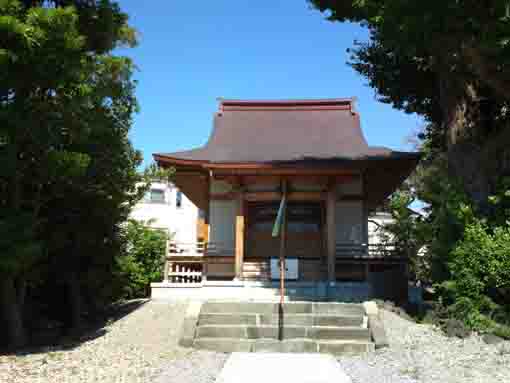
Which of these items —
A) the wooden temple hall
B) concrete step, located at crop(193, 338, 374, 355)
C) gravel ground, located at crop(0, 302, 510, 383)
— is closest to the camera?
gravel ground, located at crop(0, 302, 510, 383)

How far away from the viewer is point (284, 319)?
30.6ft

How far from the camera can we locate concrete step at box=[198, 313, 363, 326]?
927 cm

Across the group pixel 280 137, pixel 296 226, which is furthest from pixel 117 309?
pixel 280 137

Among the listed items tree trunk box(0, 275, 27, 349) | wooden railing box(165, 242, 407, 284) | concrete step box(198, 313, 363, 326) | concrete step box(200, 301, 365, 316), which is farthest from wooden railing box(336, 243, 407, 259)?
tree trunk box(0, 275, 27, 349)

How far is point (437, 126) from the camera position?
15938mm

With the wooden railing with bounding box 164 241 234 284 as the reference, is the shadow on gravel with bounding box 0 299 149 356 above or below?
below

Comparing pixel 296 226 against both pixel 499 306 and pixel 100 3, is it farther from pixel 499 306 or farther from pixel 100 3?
pixel 100 3

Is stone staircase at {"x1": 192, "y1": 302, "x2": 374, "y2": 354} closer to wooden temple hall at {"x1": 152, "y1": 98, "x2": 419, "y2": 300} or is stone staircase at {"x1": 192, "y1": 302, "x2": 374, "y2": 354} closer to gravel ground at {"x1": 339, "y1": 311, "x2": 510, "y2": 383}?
gravel ground at {"x1": 339, "y1": 311, "x2": 510, "y2": 383}

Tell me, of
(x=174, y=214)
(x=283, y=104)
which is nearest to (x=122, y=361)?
(x=283, y=104)

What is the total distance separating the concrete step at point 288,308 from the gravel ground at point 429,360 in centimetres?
84

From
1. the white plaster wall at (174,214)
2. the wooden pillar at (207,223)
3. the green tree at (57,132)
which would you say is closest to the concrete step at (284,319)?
the green tree at (57,132)

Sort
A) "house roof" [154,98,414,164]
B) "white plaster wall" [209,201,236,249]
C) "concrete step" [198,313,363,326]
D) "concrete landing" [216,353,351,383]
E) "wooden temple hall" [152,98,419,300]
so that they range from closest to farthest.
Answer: "concrete landing" [216,353,351,383] < "concrete step" [198,313,363,326] < "wooden temple hall" [152,98,419,300] < "house roof" [154,98,414,164] < "white plaster wall" [209,201,236,249]

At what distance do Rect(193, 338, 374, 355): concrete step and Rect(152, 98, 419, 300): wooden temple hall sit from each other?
11.2 ft

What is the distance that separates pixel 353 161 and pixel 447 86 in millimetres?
2997
